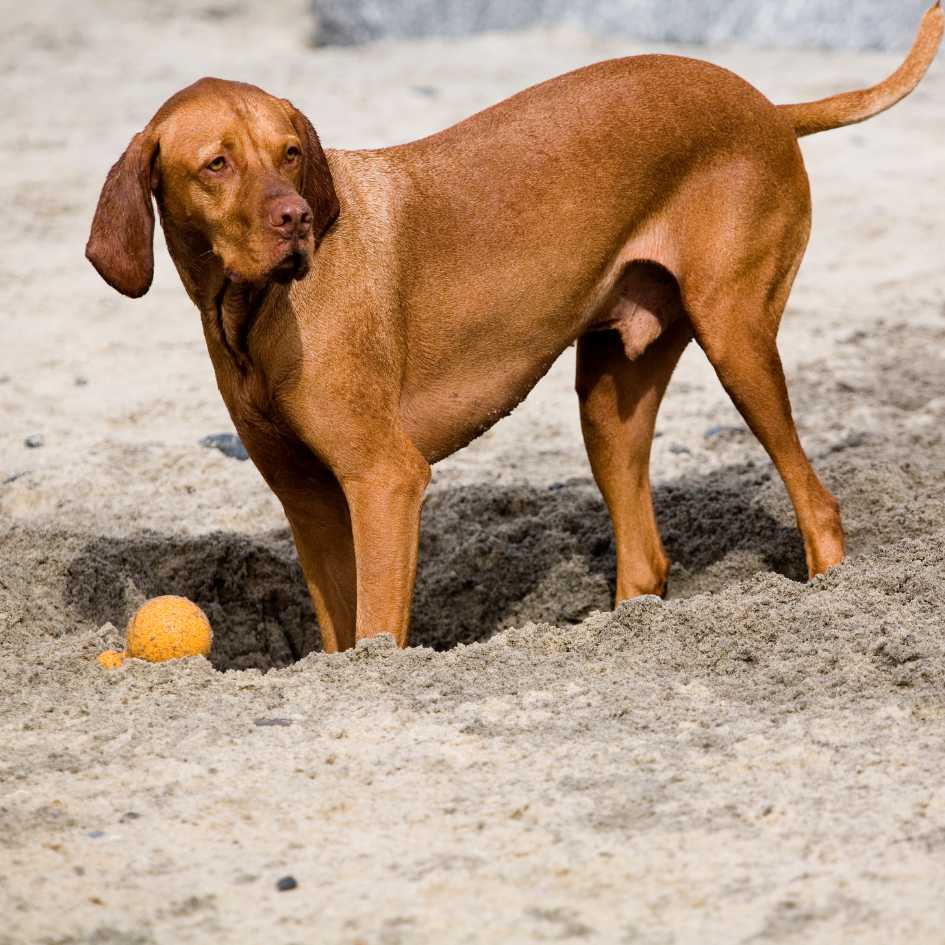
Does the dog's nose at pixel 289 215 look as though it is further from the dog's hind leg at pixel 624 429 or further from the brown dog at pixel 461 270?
the dog's hind leg at pixel 624 429

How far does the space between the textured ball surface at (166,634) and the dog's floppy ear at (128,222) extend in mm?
910

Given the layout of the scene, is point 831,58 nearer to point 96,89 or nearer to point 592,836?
point 96,89

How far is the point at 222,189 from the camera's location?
13.2 feet

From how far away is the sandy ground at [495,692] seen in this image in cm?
307

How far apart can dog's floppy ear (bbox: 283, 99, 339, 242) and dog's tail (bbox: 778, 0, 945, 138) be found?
1684 millimetres

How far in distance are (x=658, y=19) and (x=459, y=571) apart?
8653 mm

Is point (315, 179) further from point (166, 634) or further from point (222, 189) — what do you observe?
point (166, 634)

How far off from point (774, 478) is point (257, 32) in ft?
29.3

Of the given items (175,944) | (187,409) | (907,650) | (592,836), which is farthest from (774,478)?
(175,944)

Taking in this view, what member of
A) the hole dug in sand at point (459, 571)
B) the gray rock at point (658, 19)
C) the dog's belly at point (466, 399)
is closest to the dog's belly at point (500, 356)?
the dog's belly at point (466, 399)

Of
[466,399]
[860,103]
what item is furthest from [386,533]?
[860,103]

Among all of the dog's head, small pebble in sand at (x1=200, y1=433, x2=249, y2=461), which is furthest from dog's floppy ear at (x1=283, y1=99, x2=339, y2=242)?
small pebble in sand at (x1=200, y1=433, x2=249, y2=461)

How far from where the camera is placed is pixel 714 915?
2.96 metres

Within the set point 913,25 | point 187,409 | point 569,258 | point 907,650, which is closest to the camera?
point 907,650
